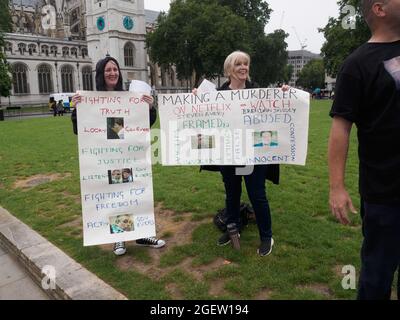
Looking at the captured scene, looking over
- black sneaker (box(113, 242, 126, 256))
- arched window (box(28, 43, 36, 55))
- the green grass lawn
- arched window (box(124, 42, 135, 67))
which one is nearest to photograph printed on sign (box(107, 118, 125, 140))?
black sneaker (box(113, 242, 126, 256))

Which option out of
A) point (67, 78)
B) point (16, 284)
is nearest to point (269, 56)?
point (67, 78)

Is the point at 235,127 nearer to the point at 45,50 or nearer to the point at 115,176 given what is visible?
the point at 115,176

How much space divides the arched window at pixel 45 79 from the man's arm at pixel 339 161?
6454 centimetres

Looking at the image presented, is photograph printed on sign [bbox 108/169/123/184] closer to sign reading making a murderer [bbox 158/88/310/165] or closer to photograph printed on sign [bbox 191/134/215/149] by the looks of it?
sign reading making a murderer [bbox 158/88/310/165]

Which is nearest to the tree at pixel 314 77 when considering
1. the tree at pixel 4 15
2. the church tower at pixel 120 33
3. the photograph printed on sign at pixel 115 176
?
the church tower at pixel 120 33

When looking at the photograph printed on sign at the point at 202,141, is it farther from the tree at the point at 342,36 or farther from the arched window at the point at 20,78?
the arched window at the point at 20,78

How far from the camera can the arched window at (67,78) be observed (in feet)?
210

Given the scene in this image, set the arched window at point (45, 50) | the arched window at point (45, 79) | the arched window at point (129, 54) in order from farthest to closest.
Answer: the arched window at point (129, 54) → the arched window at point (45, 50) → the arched window at point (45, 79)

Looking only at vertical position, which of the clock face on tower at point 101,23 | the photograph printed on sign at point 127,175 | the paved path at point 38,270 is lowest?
the paved path at point 38,270

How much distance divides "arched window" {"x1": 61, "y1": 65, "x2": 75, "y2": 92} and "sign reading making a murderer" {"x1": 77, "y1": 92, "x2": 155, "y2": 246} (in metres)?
64.4

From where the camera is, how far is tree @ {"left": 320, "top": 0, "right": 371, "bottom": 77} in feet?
103

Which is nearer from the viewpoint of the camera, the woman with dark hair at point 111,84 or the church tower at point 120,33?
the woman with dark hair at point 111,84

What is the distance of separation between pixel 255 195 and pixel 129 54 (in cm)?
6925

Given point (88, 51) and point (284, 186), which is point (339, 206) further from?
point (88, 51)
